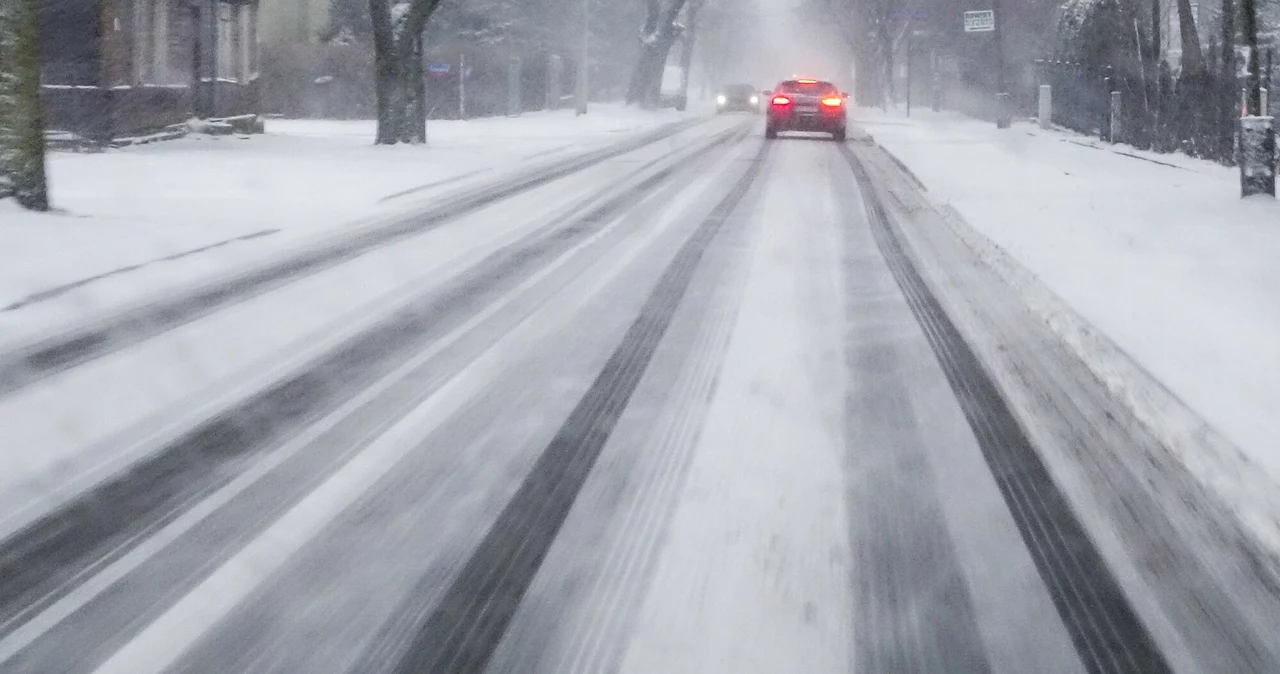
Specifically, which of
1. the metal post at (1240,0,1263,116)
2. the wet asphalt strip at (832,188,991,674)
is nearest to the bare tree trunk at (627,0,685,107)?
the metal post at (1240,0,1263,116)

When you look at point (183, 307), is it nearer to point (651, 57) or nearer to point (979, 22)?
point (979, 22)

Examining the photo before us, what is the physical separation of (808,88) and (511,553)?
29.9 meters

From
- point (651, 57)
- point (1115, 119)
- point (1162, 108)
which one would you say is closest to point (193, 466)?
point (1162, 108)

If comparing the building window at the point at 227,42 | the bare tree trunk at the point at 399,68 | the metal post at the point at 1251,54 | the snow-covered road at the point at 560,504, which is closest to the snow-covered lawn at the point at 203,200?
the bare tree trunk at the point at 399,68

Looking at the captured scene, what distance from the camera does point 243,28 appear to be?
3481 centimetres

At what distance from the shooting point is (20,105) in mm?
14039

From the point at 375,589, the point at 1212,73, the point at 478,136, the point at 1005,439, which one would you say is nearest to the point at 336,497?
the point at 375,589

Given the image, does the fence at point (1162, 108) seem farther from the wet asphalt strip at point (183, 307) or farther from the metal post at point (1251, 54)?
the wet asphalt strip at point (183, 307)

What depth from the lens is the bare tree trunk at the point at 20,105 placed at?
1396 cm

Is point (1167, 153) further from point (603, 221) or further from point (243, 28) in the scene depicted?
point (243, 28)

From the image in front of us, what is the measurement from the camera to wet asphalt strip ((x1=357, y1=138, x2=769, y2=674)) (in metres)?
3.77

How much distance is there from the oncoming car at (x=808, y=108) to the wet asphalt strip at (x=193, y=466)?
23898 mm

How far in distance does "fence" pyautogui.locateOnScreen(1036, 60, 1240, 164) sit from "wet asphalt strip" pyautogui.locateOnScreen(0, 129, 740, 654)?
18352 mm

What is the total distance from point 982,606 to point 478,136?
31.4 m
